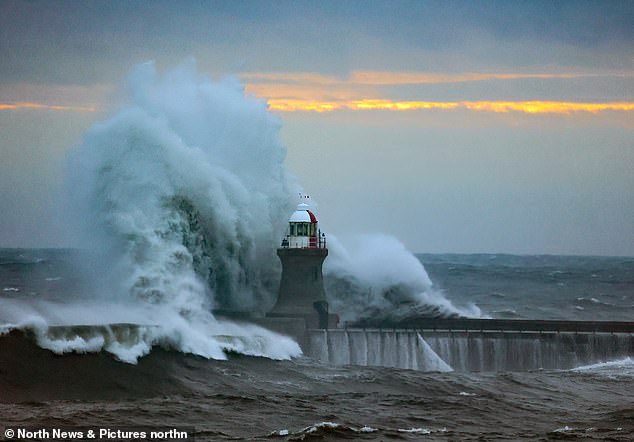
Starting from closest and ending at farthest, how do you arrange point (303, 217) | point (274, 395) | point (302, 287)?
point (274, 395) < point (302, 287) < point (303, 217)

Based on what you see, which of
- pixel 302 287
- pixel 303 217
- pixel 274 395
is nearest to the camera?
pixel 274 395

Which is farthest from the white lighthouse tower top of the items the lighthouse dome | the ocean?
the ocean

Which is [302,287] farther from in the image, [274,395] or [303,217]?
[274,395]

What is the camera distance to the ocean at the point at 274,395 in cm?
2253

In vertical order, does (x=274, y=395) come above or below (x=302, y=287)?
below

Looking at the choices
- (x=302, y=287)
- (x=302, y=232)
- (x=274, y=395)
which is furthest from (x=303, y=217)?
(x=274, y=395)

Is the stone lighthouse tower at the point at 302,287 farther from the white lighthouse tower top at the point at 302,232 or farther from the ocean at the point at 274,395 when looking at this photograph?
the ocean at the point at 274,395

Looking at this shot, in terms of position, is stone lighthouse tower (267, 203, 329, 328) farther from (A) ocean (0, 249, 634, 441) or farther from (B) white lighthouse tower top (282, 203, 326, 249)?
(A) ocean (0, 249, 634, 441)

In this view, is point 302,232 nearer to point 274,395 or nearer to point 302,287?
point 302,287

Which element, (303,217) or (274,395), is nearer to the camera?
(274,395)

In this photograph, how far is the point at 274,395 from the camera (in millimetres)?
26141

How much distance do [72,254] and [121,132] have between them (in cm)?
347

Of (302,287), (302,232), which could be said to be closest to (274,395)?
(302,287)

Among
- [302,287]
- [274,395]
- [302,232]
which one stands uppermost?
[302,232]
